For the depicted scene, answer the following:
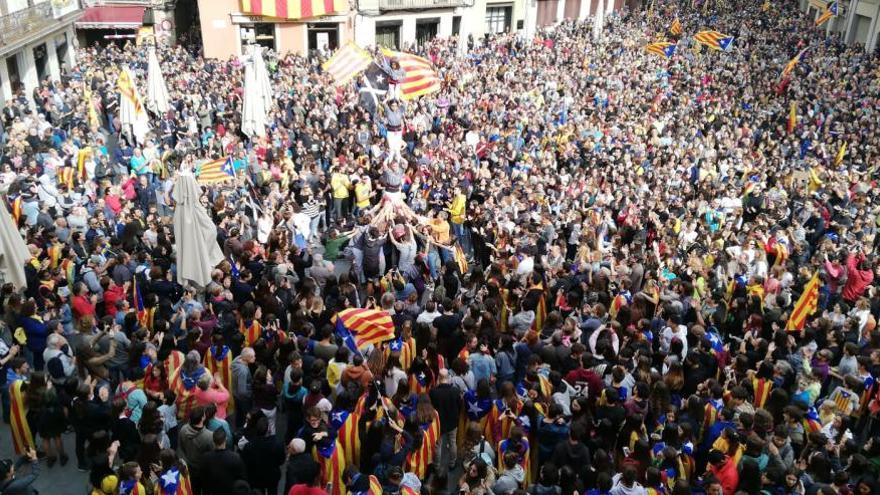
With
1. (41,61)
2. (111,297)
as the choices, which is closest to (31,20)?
(41,61)

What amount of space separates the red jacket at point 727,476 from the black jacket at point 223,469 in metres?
4.18

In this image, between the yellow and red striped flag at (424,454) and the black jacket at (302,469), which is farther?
the yellow and red striped flag at (424,454)

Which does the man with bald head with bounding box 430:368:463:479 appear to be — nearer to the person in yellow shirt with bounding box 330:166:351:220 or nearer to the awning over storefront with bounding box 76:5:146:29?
the person in yellow shirt with bounding box 330:166:351:220

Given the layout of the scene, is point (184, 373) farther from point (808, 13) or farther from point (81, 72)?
point (808, 13)

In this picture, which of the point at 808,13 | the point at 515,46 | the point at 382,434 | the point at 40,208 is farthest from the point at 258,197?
the point at 808,13

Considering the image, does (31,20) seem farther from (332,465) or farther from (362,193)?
(332,465)

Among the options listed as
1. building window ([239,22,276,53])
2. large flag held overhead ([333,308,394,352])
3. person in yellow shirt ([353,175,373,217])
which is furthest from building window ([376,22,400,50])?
large flag held overhead ([333,308,394,352])

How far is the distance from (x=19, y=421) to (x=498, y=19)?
40.8m

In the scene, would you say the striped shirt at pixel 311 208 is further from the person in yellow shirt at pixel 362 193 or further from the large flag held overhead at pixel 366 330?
the large flag held overhead at pixel 366 330

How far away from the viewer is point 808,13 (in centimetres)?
5109

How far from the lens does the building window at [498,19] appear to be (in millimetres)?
43094

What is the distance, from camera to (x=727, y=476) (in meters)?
6.07

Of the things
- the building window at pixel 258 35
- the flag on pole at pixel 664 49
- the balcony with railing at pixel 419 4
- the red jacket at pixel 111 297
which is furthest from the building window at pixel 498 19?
the red jacket at pixel 111 297

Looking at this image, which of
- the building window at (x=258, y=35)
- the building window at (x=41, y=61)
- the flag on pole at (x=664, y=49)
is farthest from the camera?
the building window at (x=258, y=35)
